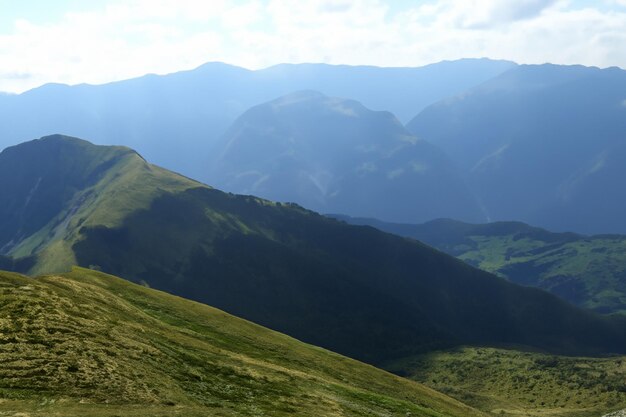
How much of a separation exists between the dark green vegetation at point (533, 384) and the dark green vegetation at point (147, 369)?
39404 millimetres

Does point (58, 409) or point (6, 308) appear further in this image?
point (6, 308)

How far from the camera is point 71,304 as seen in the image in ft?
205

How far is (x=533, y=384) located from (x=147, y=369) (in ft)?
385

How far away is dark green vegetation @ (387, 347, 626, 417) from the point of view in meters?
121

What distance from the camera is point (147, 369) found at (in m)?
52.7

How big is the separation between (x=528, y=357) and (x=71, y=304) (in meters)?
162

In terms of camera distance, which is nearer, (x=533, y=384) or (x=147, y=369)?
(x=147, y=369)

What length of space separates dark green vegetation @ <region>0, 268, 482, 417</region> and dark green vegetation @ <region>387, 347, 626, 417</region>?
129ft

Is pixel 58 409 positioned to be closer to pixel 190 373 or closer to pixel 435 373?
pixel 190 373

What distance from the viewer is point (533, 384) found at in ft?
469

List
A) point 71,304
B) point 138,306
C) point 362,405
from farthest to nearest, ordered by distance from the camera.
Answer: point 138,306 < point 362,405 < point 71,304

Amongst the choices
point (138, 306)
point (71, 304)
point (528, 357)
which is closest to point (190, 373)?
point (71, 304)

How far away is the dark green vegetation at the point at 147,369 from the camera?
145 ft

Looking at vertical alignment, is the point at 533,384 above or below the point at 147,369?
above
